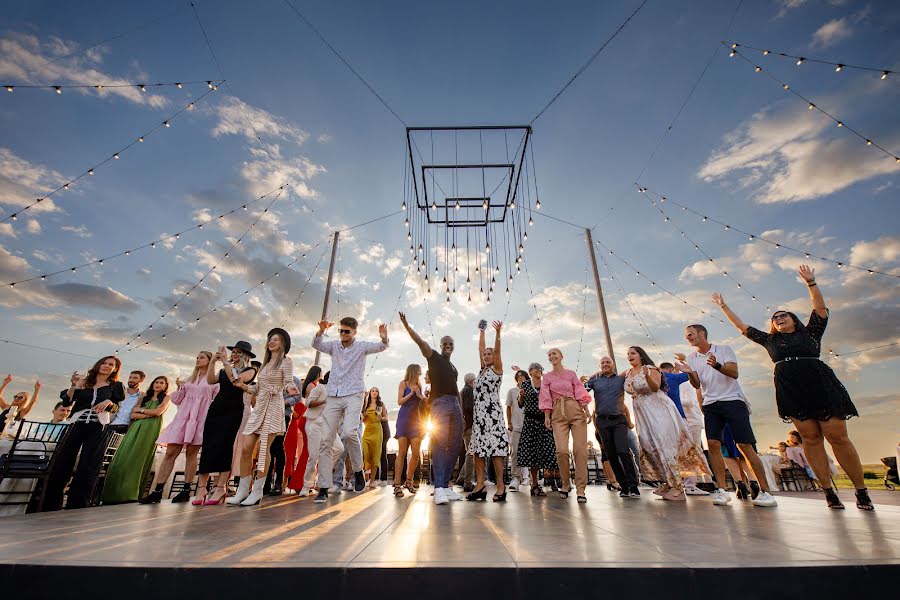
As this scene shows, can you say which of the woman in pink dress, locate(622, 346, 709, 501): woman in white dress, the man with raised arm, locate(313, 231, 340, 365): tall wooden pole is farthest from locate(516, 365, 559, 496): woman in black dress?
locate(313, 231, 340, 365): tall wooden pole

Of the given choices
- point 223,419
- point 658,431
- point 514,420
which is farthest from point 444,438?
point 514,420

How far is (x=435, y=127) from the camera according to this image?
25.4 ft

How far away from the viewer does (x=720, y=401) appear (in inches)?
148

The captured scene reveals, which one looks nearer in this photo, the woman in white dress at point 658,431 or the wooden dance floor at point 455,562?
the wooden dance floor at point 455,562

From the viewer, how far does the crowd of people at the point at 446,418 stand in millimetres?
3344

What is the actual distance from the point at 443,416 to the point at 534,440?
195 centimetres

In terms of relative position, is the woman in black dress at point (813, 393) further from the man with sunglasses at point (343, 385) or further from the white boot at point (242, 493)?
the white boot at point (242, 493)

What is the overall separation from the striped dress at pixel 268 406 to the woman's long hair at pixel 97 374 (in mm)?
2067

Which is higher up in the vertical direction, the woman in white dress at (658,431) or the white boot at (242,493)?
the woman in white dress at (658,431)

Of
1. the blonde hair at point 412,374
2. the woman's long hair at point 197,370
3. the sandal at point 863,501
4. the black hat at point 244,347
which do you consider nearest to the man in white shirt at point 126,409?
the woman's long hair at point 197,370

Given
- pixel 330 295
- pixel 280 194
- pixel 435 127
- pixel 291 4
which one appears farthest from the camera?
pixel 330 295

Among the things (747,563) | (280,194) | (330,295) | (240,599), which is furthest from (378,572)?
(330,295)

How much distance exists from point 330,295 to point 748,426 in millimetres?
9740

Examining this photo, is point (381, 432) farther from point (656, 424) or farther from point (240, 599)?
point (240, 599)
